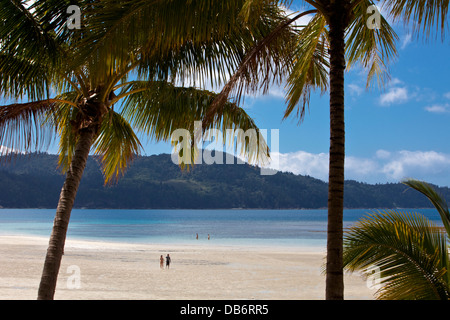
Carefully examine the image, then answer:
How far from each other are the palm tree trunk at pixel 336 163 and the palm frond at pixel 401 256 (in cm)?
33

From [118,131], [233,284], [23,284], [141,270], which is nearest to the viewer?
[118,131]

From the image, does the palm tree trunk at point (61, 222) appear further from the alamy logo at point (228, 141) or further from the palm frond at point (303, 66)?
the palm frond at point (303, 66)

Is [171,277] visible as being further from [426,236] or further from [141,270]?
[426,236]

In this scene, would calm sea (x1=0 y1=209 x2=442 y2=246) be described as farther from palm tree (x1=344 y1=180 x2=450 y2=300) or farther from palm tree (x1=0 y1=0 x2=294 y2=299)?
palm tree (x1=344 y1=180 x2=450 y2=300)

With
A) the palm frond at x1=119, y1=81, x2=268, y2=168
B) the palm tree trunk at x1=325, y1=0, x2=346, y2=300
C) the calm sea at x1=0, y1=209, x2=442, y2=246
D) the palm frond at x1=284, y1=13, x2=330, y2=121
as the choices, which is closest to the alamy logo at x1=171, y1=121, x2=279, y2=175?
the palm frond at x1=119, y1=81, x2=268, y2=168

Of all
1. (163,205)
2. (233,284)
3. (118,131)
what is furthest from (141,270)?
(163,205)

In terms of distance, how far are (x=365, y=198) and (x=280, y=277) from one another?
597 ft

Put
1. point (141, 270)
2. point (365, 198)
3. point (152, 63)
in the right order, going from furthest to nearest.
→ point (365, 198)
point (141, 270)
point (152, 63)

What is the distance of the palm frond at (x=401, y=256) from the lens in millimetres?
4449

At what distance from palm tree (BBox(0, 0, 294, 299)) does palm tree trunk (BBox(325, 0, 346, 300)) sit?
84 cm

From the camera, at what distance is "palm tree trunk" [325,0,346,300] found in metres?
4.29

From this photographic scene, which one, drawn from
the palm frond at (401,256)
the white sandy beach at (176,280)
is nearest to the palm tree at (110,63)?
the palm frond at (401,256)
